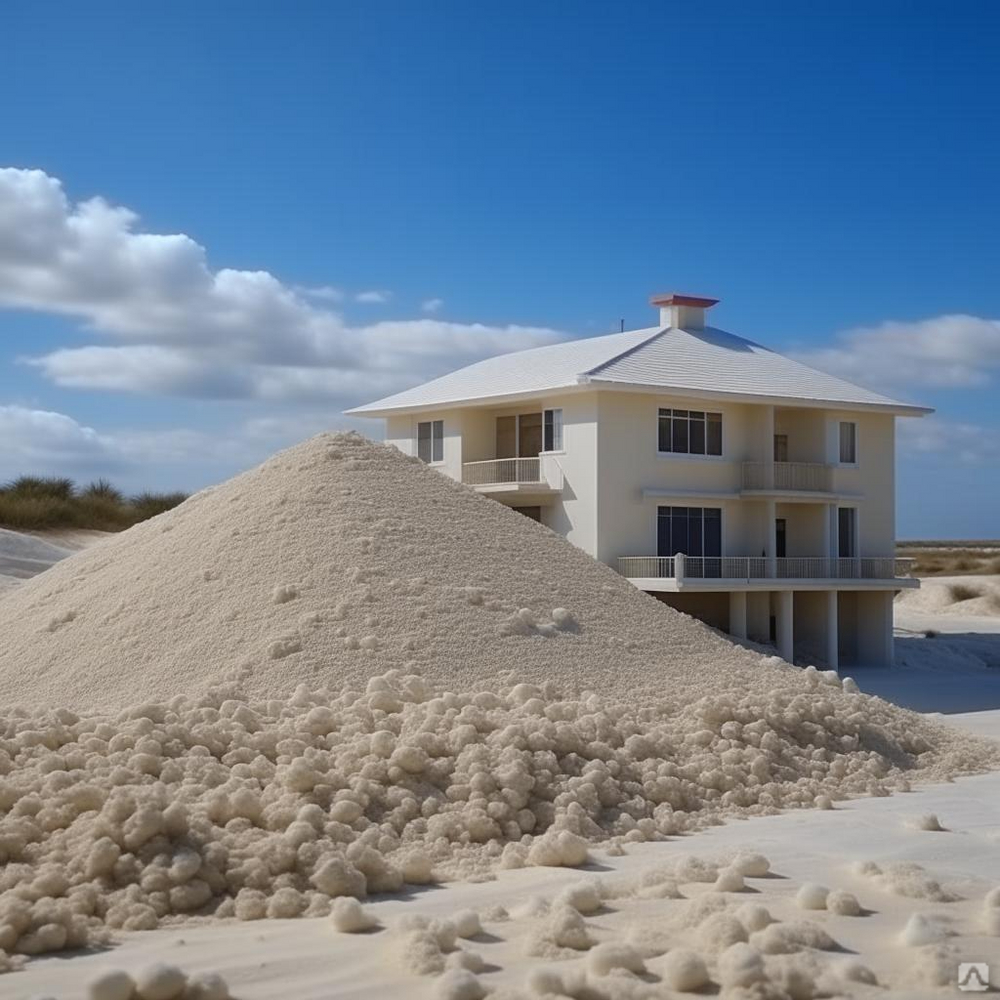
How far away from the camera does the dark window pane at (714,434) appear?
25.4m

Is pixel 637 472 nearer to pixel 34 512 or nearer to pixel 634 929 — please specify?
pixel 34 512

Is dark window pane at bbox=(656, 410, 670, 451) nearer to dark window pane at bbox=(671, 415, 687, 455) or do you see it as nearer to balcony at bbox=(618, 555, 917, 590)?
dark window pane at bbox=(671, 415, 687, 455)

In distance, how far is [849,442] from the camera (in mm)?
27438

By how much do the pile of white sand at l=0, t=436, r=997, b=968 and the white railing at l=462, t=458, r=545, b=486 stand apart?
27.3 ft

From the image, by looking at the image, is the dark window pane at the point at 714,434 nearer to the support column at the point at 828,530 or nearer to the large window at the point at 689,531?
the large window at the point at 689,531

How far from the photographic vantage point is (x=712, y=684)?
1219cm

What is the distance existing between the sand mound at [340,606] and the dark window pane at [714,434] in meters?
10.0

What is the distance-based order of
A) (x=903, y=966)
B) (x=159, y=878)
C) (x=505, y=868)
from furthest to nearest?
(x=505, y=868) → (x=159, y=878) → (x=903, y=966)

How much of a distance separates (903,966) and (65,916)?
12.5 feet

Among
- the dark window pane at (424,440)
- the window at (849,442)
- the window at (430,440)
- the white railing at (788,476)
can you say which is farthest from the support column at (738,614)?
the dark window pane at (424,440)

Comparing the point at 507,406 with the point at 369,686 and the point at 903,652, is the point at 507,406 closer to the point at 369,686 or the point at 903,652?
the point at 903,652

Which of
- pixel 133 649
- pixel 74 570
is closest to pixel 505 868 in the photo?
pixel 133 649

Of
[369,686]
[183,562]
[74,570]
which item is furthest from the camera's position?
[74,570]

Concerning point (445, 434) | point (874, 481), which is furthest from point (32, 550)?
point (874, 481)
